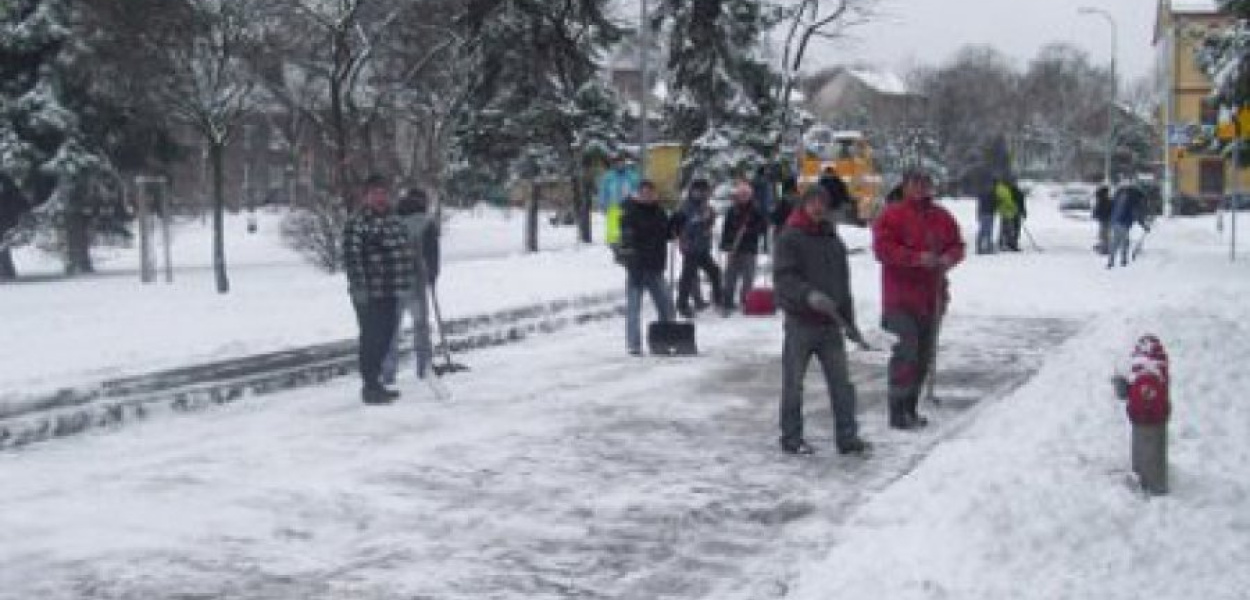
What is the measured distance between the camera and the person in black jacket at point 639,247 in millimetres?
14781

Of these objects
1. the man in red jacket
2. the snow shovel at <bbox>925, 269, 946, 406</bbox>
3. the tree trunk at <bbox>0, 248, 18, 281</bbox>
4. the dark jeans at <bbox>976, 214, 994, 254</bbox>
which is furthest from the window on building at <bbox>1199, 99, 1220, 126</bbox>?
the tree trunk at <bbox>0, 248, 18, 281</bbox>

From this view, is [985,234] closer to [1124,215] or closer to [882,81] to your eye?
[1124,215]

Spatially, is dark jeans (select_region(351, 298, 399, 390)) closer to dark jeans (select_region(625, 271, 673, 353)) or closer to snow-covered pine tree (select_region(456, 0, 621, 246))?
dark jeans (select_region(625, 271, 673, 353))

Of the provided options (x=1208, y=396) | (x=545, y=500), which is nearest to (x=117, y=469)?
(x=545, y=500)

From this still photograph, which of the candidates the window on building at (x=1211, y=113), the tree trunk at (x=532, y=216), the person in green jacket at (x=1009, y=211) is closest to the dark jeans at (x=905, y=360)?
the window on building at (x=1211, y=113)

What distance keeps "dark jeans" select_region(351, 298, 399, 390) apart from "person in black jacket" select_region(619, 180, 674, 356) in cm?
363

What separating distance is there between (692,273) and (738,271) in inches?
25.2

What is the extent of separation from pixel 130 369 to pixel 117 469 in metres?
3.90

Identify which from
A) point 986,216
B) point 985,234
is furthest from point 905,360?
point 985,234

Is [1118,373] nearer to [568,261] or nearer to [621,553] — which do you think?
[621,553]

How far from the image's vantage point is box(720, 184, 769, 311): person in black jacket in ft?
59.4

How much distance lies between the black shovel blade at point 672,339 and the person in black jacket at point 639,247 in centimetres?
19

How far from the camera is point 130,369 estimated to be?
12.8m

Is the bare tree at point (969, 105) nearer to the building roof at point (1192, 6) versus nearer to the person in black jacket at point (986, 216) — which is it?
the building roof at point (1192, 6)
